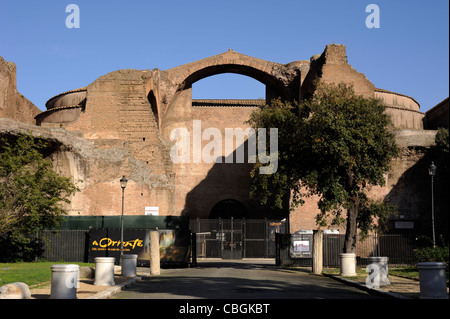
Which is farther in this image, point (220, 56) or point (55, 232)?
point (220, 56)

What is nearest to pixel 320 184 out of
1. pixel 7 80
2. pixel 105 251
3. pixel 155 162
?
pixel 105 251

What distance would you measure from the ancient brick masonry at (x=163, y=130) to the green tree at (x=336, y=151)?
432 inches

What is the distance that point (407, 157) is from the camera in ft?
107

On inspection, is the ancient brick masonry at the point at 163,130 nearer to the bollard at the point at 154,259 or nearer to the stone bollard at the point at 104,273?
the bollard at the point at 154,259

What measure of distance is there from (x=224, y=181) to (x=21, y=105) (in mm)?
16952

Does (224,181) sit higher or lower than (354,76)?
lower

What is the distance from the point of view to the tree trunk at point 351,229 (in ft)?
67.4

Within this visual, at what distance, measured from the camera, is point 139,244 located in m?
23.7

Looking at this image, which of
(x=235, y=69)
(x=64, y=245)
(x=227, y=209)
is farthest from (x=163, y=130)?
(x=64, y=245)

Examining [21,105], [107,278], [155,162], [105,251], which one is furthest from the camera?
[21,105]

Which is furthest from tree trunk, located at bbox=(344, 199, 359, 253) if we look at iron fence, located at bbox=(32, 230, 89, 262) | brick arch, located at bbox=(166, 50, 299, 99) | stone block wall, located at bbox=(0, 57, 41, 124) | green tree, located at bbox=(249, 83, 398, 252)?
stone block wall, located at bbox=(0, 57, 41, 124)

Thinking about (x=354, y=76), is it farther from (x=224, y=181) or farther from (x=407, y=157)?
(x=224, y=181)

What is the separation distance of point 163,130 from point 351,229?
958 inches

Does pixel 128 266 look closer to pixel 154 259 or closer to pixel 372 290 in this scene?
pixel 154 259
